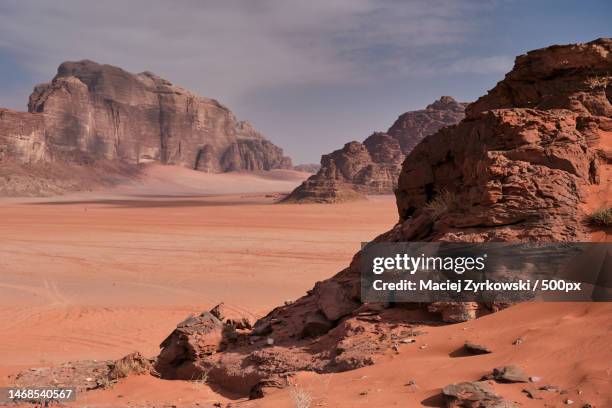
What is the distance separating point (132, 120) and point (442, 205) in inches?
4568

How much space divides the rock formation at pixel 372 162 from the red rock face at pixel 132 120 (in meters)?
46.3

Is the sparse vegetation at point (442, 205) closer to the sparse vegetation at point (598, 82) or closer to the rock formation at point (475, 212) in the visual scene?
the rock formation at point (475, 212)

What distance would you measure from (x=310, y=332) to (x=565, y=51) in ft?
18.9

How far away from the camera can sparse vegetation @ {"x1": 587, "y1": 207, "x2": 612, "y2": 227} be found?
537 centimetres

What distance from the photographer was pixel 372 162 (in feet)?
289

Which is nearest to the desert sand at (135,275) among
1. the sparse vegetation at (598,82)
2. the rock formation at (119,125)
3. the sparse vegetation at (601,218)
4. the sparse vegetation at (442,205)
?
the sparse vegetation at (442,205)

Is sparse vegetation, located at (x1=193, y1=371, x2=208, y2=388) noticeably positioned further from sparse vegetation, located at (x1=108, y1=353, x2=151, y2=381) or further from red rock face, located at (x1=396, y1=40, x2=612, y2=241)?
red rock face, located at (x1=396, y1=40, x2=612, y2=241)

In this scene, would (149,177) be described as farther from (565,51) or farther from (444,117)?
(565,51)

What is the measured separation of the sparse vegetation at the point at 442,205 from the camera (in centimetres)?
653

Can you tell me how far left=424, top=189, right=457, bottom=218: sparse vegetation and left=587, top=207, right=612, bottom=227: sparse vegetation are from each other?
60.2 inches

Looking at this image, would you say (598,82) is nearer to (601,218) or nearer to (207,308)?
(601,218)

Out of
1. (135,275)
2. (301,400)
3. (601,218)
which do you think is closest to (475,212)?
(601,218)

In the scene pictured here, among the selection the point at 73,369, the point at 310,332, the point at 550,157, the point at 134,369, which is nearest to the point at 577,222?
the point at 550,157

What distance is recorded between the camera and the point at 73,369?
22.7 ft
